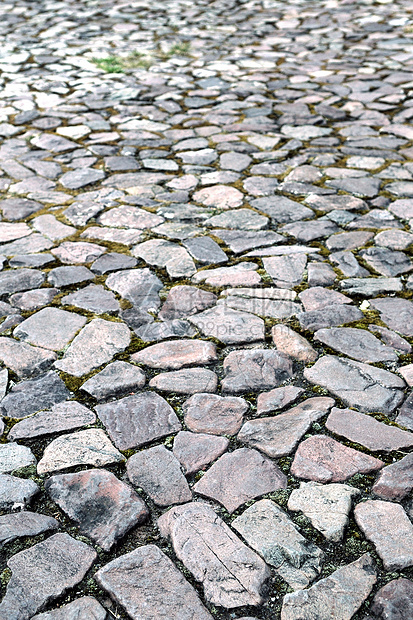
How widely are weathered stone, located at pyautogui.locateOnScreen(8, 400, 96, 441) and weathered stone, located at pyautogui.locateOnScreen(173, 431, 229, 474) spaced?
0.32 m

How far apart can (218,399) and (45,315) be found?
919mm

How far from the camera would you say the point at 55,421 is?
2.03 meters

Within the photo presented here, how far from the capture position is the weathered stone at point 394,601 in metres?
1.40

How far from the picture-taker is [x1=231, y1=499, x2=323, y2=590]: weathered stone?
1.52 m

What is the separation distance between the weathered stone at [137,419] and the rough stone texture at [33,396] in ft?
0.57

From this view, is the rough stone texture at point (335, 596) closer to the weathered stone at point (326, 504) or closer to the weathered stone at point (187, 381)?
the weathered stone at point (326, 504)

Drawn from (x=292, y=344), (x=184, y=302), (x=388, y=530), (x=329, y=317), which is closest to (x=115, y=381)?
(x=184, y=302)

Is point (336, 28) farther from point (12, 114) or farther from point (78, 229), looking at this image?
point (78, 229)

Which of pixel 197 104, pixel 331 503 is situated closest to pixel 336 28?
pixel 197 104

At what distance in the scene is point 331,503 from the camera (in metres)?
1.70

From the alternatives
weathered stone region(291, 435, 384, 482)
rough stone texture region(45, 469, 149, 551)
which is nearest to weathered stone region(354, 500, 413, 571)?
weathered stone region(291, 435, 384, 482)

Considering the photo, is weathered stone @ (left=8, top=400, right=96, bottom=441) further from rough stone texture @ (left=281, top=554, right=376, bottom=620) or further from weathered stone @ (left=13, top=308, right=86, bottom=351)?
rough stone texture @ (left=281, top=554, right=376, bottom=620)

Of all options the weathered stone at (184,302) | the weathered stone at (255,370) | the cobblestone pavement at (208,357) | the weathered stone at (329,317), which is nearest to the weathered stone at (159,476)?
the cobblestone pavement at (208,357)

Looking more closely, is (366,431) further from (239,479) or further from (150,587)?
(150,587)
